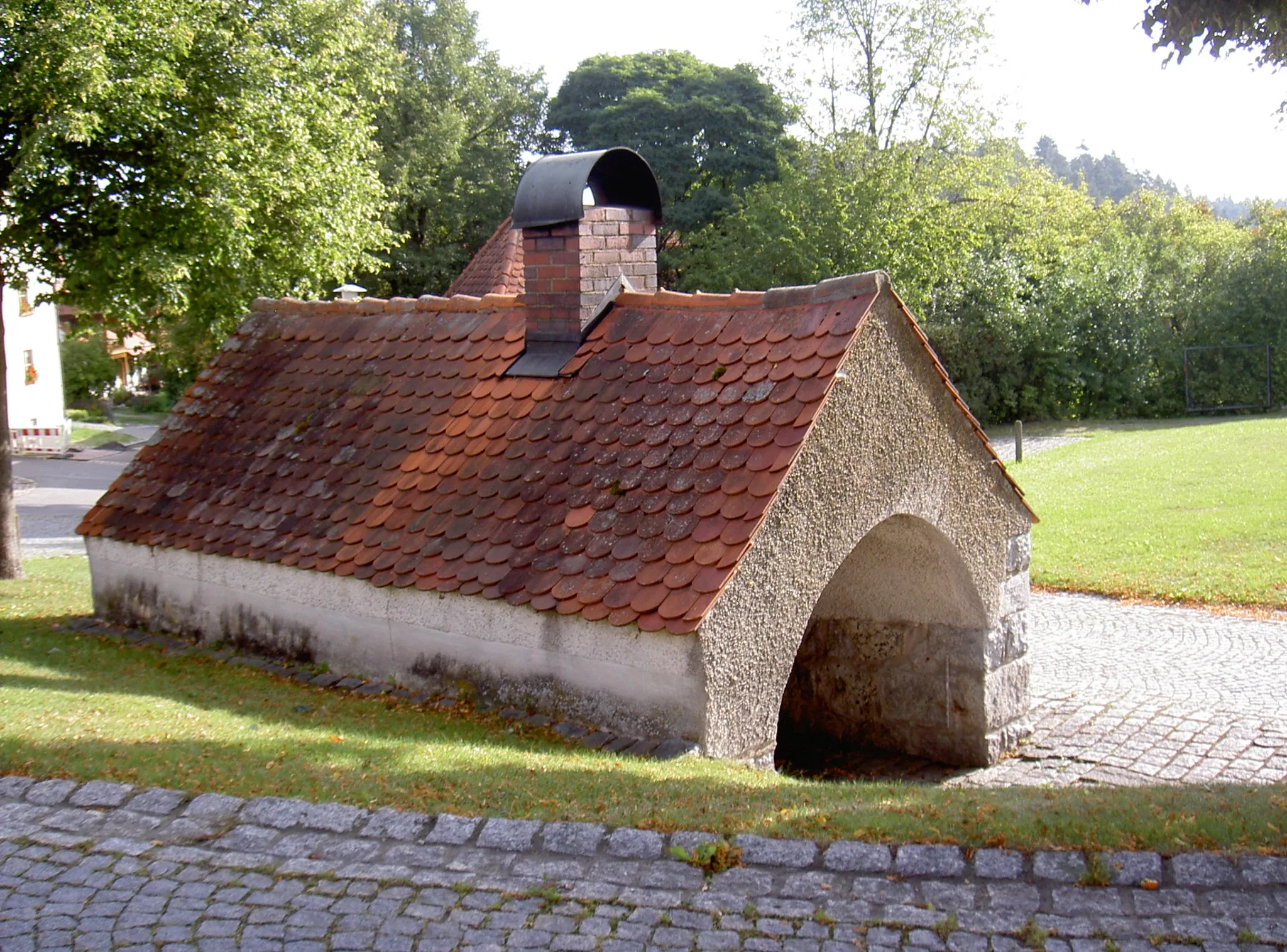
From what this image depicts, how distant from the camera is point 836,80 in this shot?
3747 cm

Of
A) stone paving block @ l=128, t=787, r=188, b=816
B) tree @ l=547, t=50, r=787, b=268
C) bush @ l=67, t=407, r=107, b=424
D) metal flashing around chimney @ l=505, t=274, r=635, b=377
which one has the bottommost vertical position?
stone paving block @ l=128, t=787, r=188, b=816

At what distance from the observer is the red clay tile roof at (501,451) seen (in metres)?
6.74

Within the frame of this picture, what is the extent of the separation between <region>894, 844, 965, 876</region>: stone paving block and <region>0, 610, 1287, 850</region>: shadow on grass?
0.10m

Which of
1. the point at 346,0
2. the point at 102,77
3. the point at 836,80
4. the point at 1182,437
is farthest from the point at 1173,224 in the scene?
the point at 102,77

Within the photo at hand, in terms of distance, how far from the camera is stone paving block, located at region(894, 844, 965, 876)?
4.61 metres

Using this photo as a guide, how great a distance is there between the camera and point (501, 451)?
8055 millimetres

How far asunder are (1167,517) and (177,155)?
14.9m

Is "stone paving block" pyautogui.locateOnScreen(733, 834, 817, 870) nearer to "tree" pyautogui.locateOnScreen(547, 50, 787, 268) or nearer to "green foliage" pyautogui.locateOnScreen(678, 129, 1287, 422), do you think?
"green foliage" pyautogui.locateOnScreen(678, 129, 1287, 422)

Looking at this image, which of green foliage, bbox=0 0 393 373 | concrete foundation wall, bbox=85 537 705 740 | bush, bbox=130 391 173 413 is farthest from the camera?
bush, bbox=130 391 173 413

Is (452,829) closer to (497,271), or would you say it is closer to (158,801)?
(158,801)

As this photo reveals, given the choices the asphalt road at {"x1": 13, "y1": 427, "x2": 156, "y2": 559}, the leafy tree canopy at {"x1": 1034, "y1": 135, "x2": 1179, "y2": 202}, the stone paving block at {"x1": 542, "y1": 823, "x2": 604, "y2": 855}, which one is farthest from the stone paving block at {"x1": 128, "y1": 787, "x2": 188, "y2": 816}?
the leafy tree canopy at {"x1": 1034, "y1": 135, "x2": 1179, "y2": 202}

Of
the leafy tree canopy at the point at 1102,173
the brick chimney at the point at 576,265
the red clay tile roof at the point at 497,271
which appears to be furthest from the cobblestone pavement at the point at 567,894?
the leafy tree canopy at the point at 1102,173

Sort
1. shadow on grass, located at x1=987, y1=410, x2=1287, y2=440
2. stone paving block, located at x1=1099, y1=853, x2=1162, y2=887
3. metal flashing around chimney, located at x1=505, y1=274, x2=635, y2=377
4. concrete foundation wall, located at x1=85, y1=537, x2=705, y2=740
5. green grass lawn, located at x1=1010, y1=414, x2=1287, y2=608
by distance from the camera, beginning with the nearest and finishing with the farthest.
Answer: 1. stone paving block, located at x1=1099, y1=853, x2=1162, y2=887
2. concrete foundation wall, located at x1=85, y1=537, x2=705, y2=740
3. metal flashing around chimney, located at x1=505, y1=274, x2=635, y2=377
4. green grass lawn, located at x1=1010, y1=414, x2=1287, y2=608
5. shadow on grass, located at x1=987, y1=410, x2=1287, y2=440

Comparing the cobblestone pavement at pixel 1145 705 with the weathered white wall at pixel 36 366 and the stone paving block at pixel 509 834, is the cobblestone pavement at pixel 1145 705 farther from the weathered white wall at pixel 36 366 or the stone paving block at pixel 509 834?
the weathered white wall at pixel 36 366
